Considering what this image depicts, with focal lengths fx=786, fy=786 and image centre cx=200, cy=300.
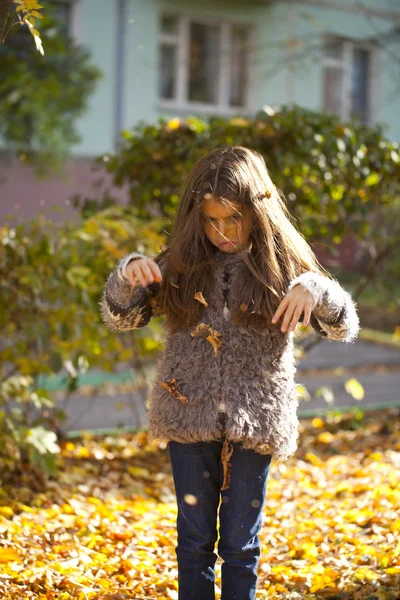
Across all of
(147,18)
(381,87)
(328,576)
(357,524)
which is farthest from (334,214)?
(381,87)

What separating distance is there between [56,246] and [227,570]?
214 centimetres

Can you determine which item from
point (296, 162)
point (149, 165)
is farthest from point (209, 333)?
point (149, 165)

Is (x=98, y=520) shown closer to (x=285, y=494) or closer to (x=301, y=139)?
(x=285, y=494)

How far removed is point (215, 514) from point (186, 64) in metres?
12.8

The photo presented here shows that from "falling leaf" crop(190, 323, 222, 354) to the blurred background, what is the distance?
68 centimetres

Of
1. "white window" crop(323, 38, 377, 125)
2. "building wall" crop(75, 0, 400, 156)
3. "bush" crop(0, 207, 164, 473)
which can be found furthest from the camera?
"white window" crop(323, 38, 377, 125)

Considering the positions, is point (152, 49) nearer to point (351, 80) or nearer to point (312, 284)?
point (351, 80)

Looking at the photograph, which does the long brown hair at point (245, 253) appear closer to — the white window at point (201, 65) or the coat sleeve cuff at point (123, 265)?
the coat sleeve cuff at point (123, 265)

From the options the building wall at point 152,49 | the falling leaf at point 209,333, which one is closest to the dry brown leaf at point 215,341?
the falling leaf at point 209,333

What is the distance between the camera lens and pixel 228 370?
2361 millimetres

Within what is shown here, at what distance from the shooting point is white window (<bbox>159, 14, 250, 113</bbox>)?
14.0 m

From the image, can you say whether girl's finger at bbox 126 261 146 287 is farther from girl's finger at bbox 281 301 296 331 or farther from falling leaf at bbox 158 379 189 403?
girl's finger at bbox 281 301 296 331

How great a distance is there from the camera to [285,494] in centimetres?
431

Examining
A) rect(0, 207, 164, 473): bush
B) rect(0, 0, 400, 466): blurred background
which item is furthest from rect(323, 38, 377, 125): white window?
rect(0, 207, 164, 473): bush
